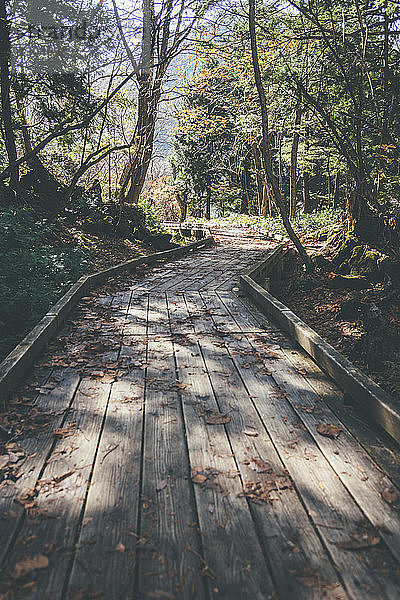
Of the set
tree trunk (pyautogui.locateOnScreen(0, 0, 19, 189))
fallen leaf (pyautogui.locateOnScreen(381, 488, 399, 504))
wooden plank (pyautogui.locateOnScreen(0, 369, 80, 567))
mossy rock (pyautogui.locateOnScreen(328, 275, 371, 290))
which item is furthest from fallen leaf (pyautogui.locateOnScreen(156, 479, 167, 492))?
tree trunk (pyautogui.locateOnScreen(0, 0, 19, 189))

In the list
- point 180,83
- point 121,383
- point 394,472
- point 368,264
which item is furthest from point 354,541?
point 180,83

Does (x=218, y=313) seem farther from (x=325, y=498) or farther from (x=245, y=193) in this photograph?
(x=245, y=193)

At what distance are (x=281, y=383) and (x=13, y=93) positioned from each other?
347 inches

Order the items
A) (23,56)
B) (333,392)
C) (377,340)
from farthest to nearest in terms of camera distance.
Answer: (23,56), (377,340), (333,392)

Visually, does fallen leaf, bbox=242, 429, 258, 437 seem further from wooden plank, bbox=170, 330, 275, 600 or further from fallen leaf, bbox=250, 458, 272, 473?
fallen leaf, bbox=250, 458, 272, 473

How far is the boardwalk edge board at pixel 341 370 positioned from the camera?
8.75ft

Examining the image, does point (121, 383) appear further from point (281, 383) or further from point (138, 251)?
point (138, 251)

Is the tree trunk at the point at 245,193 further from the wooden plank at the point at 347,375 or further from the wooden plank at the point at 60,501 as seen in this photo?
the wooden plank at the point at 60,501

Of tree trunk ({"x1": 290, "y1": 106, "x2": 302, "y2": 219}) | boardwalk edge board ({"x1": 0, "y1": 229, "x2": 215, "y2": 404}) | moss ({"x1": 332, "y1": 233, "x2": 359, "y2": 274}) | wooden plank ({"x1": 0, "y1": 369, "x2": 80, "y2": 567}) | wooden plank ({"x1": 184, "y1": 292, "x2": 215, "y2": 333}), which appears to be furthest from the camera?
tree trunk ({"x1": 290, "y1": 106, "x2": 302, "y2": 219})

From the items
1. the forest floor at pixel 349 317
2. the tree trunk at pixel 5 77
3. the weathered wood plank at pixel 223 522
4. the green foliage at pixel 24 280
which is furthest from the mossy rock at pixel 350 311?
the tree trunk at pixel 5 77

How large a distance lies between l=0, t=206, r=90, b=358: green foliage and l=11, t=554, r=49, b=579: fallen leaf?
3248 mm

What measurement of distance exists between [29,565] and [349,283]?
7.57m

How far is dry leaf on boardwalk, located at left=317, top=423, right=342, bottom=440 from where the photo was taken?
268 cm

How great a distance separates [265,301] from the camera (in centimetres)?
581
